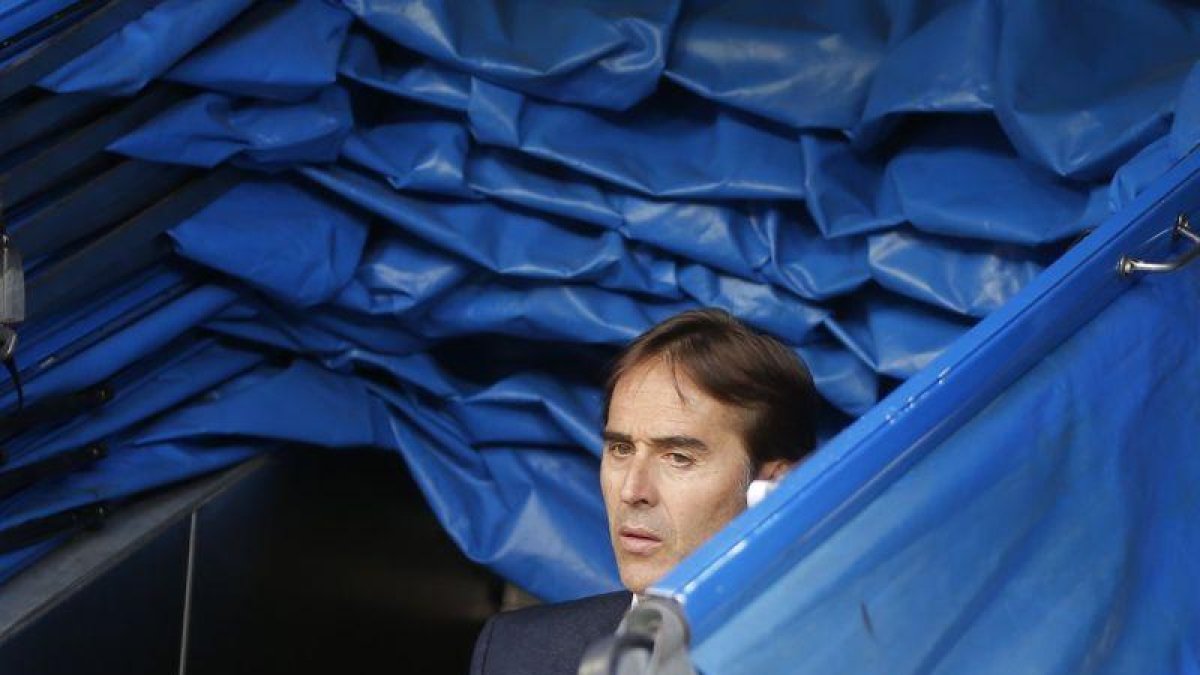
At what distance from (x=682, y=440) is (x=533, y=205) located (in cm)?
43

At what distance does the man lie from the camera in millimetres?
1751

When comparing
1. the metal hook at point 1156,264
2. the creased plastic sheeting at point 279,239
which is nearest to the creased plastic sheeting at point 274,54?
the creased plastic sheeting at point 279,239

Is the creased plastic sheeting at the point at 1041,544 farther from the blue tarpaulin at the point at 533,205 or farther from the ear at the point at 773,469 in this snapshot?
the ear at the point at 773,469

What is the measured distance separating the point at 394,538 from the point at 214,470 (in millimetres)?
424

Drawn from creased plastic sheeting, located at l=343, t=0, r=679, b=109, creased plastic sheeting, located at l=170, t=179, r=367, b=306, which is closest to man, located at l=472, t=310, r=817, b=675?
creased plastic sheeting, located at l=343, t=0, r=679, b=109

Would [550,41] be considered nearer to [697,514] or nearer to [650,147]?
[650,147]

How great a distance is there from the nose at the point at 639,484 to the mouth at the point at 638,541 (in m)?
0.03

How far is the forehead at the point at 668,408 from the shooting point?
1.80 meters

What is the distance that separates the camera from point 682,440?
5.88ft

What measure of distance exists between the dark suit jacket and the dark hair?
0.24m

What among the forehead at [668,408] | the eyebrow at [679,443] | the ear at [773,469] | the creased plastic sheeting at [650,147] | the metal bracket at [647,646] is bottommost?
the ear at [773,469]

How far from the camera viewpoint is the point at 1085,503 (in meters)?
1.21

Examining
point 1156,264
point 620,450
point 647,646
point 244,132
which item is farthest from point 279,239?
point 647,646

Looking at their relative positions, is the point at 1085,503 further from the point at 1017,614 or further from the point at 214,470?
the point at 214,470
